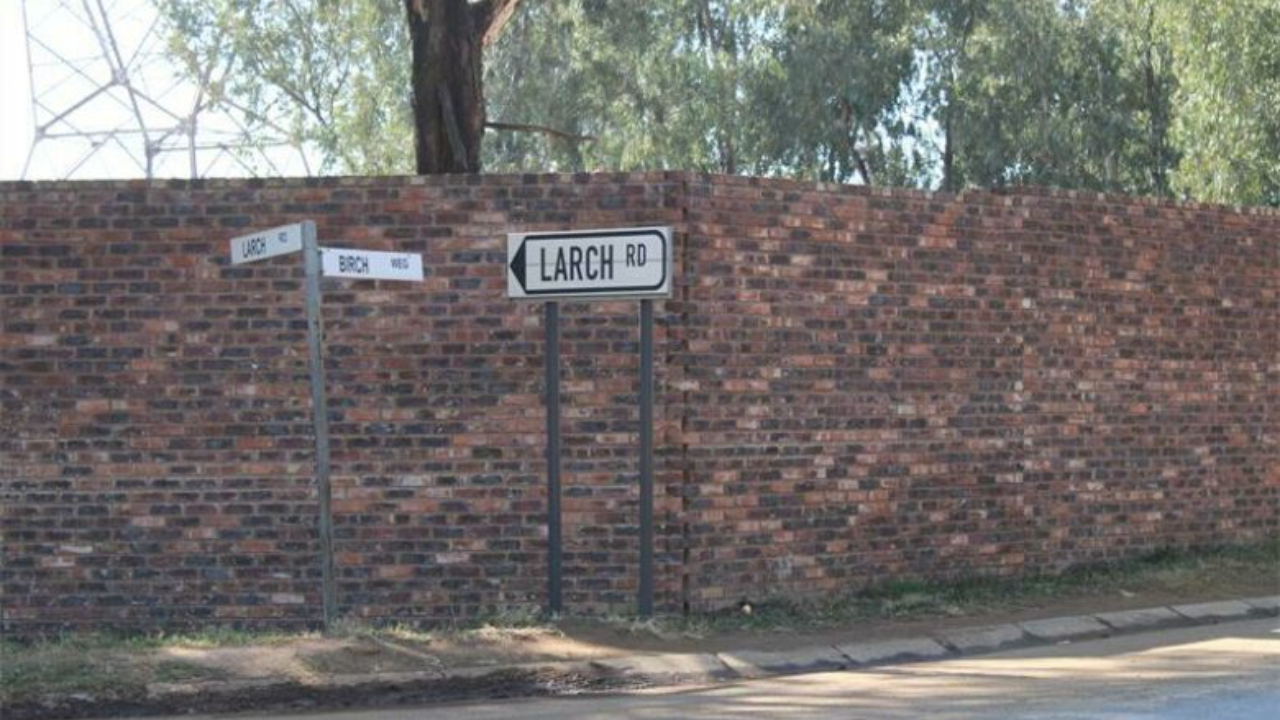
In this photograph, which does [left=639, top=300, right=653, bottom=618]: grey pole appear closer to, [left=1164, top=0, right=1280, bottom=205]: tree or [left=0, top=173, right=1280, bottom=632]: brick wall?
[left=0, top=173, right=1280, bottom=632]: brick wall

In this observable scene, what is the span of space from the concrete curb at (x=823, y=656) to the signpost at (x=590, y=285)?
0.86m

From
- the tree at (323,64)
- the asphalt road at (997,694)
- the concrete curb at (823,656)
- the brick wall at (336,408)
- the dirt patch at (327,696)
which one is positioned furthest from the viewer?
the tree at (323,64)

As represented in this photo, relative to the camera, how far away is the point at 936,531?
11.2 meters

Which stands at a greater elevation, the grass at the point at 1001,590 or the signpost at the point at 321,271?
the signpost at the point at 321,271

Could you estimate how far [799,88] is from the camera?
1054 inches

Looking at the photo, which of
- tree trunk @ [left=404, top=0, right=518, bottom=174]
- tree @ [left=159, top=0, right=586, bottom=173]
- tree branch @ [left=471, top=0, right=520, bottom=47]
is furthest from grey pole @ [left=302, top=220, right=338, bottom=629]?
tree @ [left=159, top=0, right=586, bottom=173]

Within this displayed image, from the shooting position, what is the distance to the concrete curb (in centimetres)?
841

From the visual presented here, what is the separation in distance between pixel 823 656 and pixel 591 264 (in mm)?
2731

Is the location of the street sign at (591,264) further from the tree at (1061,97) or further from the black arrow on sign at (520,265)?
the tree at (1061,97)

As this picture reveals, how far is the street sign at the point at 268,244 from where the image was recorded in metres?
8.68

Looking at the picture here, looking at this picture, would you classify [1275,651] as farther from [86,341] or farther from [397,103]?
[397,103]

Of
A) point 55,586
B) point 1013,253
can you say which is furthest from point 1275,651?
point 55,586

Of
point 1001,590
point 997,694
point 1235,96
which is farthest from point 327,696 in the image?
point 1235,96

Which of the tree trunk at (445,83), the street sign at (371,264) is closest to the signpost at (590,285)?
the street sign at (371,264)
